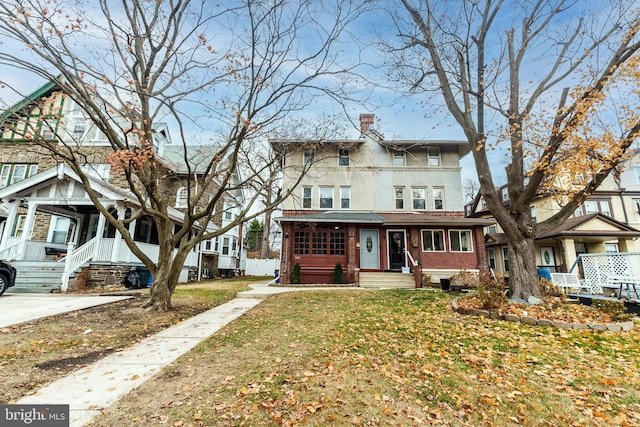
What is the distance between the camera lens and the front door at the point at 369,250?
16547mm

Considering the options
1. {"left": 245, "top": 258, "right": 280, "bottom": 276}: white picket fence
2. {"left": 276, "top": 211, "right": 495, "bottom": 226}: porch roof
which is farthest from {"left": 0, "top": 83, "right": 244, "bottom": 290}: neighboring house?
{"left": 245, "top": 258, "right": 280, "bottom": 276}: white picket fence

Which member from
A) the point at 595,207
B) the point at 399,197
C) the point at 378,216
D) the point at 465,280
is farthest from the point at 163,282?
the point at 595,207

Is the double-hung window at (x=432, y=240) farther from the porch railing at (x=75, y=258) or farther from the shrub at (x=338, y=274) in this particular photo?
the porch railing at (x=75, y=258)

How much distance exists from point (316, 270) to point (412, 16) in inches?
474

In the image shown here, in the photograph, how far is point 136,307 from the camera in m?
7.77

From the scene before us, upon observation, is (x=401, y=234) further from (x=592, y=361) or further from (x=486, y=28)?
(x=592, y=361)

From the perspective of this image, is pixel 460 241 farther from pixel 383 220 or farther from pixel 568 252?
pixel 568 252

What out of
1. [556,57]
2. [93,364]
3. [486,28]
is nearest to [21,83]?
→ [93,364]

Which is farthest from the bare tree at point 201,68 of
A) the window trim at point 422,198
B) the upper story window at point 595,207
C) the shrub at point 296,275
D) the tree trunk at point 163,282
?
the upper story window at point 595,207

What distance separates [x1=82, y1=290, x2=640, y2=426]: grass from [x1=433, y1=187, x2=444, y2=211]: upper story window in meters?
12.8

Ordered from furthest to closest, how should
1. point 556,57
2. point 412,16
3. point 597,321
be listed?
point 412,16, point 556,57, point 597,321

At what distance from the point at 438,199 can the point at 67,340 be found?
59.3ft

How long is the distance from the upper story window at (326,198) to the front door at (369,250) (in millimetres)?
2846

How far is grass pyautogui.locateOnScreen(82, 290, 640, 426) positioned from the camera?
2.59 m
